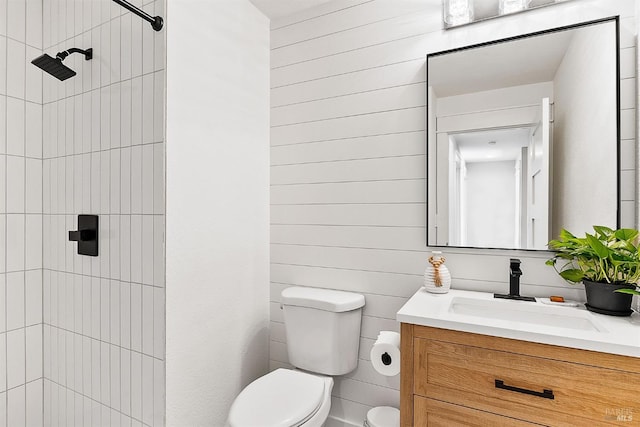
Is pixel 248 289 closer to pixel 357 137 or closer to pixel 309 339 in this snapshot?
pixel 309 339

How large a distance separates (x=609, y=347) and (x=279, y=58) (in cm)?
192

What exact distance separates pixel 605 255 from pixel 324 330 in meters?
1.12

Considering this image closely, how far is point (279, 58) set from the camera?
6.88 feet

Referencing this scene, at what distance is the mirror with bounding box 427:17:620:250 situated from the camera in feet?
4.57

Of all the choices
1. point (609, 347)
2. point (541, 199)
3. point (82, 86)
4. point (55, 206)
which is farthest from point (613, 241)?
point (55, 206)

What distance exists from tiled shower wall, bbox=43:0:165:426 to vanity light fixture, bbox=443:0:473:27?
119 centimetres

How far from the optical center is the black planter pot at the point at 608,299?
3.99 ft

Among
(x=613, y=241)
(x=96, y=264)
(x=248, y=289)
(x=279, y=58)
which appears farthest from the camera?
(x=279, y=58)
